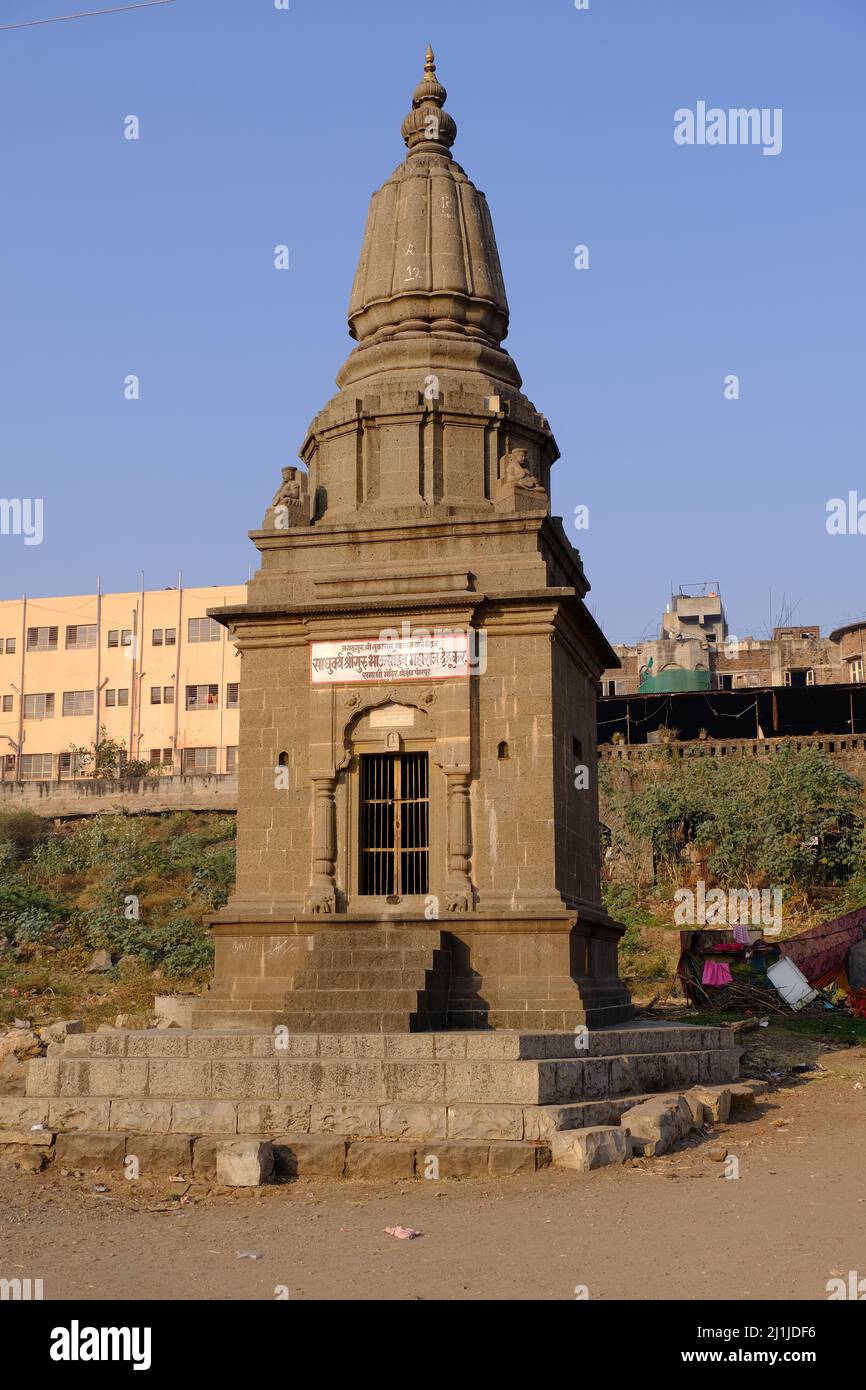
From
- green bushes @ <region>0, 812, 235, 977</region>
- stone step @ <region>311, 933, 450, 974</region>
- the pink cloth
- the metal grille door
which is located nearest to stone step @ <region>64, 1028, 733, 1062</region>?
stone step @ <region>311, 933, 450, 974</region>

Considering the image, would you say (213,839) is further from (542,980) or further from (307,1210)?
(307,1210)

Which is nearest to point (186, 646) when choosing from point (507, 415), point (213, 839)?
point (213, 839)

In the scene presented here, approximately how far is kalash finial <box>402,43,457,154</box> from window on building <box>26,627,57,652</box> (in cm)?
4308

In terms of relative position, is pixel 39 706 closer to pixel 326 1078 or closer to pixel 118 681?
pixel 118 681

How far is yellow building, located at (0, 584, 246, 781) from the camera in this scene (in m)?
57.5

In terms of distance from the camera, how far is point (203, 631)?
57781 millimetres

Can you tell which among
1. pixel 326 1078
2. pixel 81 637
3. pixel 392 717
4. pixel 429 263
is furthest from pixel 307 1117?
pixel 81 637

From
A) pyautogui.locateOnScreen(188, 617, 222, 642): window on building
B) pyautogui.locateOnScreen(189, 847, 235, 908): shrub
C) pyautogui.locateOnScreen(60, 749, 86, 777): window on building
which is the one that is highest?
pyautogui.locateOnScreen(188, 617, 222, 642): window on building

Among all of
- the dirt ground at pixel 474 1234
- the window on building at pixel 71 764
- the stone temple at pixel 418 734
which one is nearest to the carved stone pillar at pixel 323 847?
the stone temple at pixel 418 734

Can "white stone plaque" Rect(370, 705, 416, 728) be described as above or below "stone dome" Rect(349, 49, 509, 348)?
below

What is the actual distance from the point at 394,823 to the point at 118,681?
145ft

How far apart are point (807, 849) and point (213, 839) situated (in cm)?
1864

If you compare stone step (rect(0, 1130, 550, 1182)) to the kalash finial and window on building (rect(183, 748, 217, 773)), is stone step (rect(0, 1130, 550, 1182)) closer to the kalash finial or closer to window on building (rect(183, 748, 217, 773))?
the kalash finial

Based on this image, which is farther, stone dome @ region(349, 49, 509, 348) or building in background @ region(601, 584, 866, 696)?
building in background @ region(601, 584, 866, 696)
